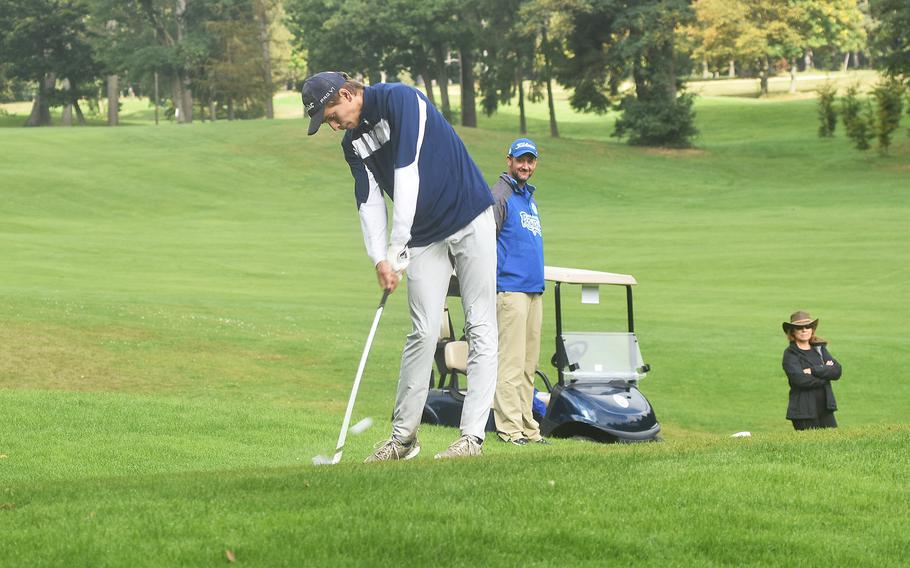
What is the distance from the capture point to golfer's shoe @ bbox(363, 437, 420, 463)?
7188mm

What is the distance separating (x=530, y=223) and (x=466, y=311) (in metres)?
2.26

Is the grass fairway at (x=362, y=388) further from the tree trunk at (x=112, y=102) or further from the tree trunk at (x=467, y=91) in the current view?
the tree trunk at (x=112, y=102)

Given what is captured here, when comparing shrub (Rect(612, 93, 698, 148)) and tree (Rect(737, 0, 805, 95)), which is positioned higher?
tree (Rect(737, 0, 805, 95))

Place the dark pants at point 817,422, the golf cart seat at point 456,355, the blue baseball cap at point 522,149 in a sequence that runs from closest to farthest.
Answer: the blue baseball cap at point 522,149
the golf cart seat at point 456,355
the dark pants at point 817,422

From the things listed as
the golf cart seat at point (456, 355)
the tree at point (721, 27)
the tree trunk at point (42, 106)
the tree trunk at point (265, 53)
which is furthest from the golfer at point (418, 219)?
the tree trunk at point (42, 106)

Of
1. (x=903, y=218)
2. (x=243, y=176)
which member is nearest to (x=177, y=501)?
(x=903, y=218)

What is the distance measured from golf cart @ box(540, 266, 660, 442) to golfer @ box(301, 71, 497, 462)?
9.14 feet

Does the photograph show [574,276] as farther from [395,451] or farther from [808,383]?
[395,451]

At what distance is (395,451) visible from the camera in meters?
7.23

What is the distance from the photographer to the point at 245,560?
14.4 feet

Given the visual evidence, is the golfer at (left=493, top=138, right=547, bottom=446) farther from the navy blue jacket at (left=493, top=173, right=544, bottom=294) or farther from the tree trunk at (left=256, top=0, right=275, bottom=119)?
the tree trunk at (left=256, top=0, right=275, bottom=119)

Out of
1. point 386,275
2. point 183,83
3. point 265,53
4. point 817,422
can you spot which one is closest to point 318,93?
point 386,275

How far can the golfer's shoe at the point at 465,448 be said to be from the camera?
712 centimetres

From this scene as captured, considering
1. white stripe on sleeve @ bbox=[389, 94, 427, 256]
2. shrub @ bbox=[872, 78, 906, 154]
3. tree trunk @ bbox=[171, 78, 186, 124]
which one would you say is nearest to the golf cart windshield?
white stripe on sleeve @ bbox=[389, 94, 427, 256]
